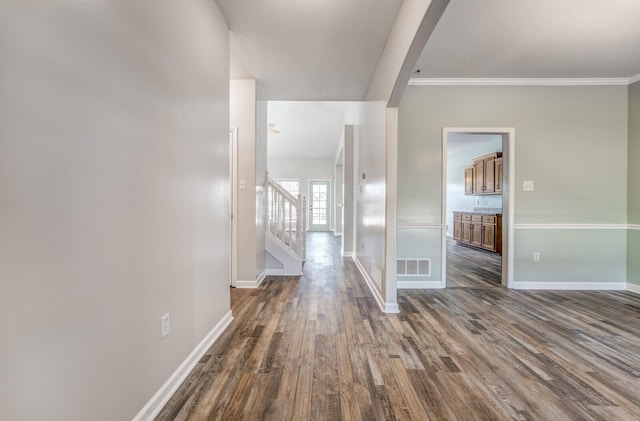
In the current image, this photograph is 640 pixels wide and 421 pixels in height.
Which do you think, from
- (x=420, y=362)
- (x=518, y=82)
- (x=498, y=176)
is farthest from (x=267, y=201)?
(x=498, y=176)

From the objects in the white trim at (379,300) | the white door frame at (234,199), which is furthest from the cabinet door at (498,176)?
the white door frame at (234,199)

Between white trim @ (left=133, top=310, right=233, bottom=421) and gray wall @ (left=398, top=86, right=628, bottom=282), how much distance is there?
2503mm

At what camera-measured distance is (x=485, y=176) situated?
21.4 ft

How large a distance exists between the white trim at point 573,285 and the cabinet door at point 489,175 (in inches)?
118

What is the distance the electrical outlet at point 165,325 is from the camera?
1470mm

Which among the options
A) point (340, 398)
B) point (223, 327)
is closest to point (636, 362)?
point (340, 398)

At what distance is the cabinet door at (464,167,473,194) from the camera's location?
725cm

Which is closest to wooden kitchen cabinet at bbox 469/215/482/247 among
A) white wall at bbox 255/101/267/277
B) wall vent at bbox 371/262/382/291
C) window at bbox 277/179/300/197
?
wall vent at bbox 371/262/382/291

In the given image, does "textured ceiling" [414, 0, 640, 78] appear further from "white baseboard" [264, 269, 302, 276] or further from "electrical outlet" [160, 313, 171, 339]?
"white baseboard" [264, 269, 302, 276]

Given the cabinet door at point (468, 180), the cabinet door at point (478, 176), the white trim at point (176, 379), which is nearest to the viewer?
the white trim at point (176, 379)

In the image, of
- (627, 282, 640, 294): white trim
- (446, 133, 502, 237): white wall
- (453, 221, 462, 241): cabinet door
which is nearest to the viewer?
(627, 282, 640, 294): white trim

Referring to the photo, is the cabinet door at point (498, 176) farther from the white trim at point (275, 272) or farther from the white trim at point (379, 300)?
the white trim at point (275, 272)

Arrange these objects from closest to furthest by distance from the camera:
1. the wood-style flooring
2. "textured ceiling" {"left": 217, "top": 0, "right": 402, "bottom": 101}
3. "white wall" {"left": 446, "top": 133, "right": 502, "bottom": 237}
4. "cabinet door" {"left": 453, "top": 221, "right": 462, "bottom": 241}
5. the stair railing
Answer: the wood-style flooring, "textured ceiling" {"left": 217, "top": 0, "right": 402, "bottom": 101}, the stair railing, "white wall" {"left": 446, "top": 133, "right": 502, "bottom": 237}, "cabinet door" {"left": 453, "top": 221, "right": 462, "bottom": 241}

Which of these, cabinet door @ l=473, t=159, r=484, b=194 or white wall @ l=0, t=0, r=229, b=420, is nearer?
white wall @ l=0, t=0, r=229, b=420
